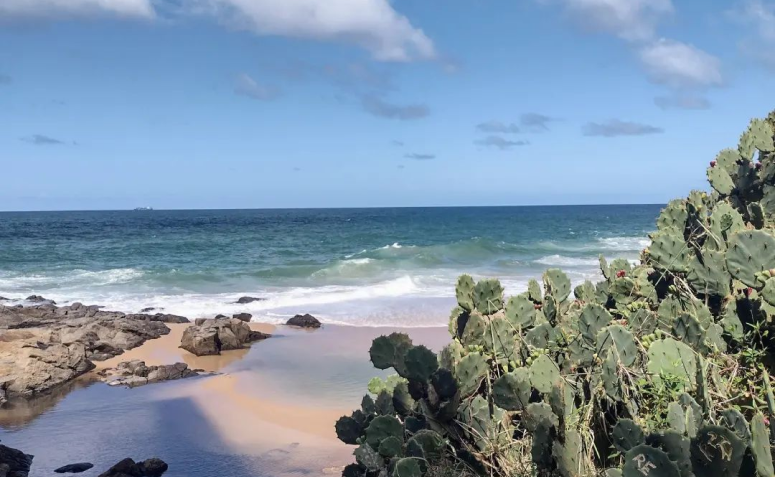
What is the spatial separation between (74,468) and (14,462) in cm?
59

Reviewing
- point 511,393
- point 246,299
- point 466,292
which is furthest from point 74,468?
point 246,299

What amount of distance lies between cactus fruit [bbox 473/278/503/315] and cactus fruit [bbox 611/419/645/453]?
6.32 feet

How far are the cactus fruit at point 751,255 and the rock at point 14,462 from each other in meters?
6.68

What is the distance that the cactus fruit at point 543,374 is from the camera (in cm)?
368

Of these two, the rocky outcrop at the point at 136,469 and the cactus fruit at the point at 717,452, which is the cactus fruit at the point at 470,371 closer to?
the cactus fruit at the point at 717,452

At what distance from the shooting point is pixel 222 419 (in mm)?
8680

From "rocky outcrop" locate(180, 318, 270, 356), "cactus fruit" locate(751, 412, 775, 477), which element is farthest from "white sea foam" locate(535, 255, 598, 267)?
"cactus fruit" locate(751, 412, 775, 477)

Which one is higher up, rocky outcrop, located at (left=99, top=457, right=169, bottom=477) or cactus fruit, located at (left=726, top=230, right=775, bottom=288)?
cactus fruit, located at (left=726, top=230, right=775, bottom=288)

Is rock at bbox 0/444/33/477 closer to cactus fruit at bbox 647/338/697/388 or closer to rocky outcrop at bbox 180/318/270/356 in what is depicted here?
rocky outcrop at bbox 180/318/270/356

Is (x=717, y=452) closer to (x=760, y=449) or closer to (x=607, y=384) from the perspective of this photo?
(x=760, y=449)

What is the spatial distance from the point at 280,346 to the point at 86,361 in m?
3.59

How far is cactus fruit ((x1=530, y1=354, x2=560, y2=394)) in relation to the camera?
3678mm

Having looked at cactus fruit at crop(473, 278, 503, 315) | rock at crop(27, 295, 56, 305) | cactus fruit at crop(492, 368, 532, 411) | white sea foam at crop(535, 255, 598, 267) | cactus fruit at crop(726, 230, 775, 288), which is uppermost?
cactus fruit at crop(726, 230, 775, 288)

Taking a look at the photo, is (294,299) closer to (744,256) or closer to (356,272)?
(356,272)
